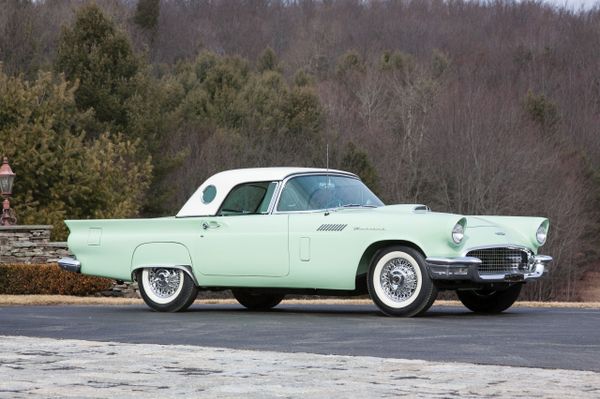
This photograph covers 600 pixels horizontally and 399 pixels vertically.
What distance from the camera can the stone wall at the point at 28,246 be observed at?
25984 mm

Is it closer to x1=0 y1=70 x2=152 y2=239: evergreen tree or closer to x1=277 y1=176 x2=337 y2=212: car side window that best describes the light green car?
x1=277 y1=176 x2=337 y2=212: car side window

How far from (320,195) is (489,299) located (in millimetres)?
2339

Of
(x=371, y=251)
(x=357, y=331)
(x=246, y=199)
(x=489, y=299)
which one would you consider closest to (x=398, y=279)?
(x=371, y=251)

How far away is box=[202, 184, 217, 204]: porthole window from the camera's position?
14102mm

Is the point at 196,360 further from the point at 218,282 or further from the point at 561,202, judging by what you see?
the point at 561,202

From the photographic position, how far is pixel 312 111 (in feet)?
215

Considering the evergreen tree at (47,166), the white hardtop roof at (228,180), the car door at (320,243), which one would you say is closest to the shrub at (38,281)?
the evergreen tree at (47,166)

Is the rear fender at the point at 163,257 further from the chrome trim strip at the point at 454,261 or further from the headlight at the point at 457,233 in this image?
the headlight at the point at 457,233

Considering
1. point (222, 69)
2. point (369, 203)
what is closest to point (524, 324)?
point (369, 203)

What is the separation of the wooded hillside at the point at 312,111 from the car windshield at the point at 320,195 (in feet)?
63.8

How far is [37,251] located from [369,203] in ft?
45.3

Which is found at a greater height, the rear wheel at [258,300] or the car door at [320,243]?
the car door at [320,243]

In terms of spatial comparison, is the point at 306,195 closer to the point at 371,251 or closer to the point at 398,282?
the point at 371,251

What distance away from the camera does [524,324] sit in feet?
39.0
